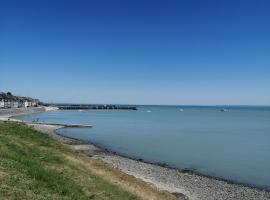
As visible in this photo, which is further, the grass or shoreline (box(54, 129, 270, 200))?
shoreline (box(54, 129, 270, 200))

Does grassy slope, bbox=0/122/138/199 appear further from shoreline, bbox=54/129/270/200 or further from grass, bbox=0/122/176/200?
shoreline, bbox=54/129/270/200

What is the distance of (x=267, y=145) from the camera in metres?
55.0

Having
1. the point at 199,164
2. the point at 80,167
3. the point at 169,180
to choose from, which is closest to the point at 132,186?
the point at 80,167

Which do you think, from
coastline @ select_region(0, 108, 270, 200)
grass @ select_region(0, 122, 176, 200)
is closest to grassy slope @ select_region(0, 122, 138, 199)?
grass @ select_region(0, 122, 176, 200)

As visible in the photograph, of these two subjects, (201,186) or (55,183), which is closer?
(55,183)

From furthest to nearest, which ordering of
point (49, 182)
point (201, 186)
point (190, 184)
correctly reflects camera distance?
point (190, 184) → point (201, 186) → point (49, 182)

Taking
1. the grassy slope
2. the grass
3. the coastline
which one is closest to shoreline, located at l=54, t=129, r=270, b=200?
the coastline

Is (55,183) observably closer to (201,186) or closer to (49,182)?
(49,182)

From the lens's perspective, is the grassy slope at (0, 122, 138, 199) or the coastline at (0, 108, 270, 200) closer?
the grassy slope at (0, 122, 138, 199)

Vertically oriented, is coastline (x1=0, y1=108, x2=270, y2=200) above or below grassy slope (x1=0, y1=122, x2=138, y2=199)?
below

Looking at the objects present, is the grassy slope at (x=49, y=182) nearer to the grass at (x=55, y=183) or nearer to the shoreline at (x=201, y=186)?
the grass at (x=55, y=183)

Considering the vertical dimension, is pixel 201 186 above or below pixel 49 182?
below

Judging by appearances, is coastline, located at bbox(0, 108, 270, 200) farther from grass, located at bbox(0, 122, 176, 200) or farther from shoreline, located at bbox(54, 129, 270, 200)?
grass, located at bbox(0, 122, 176, 200)

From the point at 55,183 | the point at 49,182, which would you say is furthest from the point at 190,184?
the point at 49,182
